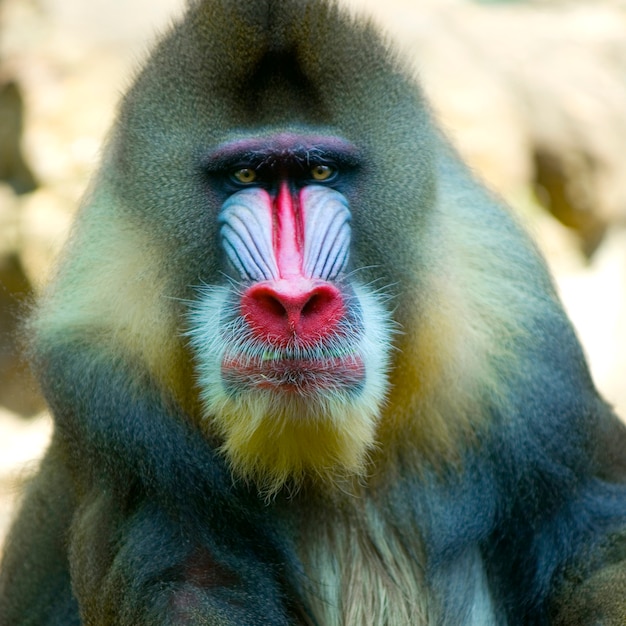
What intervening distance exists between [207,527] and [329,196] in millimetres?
1063

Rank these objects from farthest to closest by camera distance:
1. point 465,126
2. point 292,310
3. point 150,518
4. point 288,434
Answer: point 465,126 → point 150,518 → point 288,434 → point 292,310

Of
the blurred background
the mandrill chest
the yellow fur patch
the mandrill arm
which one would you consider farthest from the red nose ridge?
the blurred background

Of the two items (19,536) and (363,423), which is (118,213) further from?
(19,536)

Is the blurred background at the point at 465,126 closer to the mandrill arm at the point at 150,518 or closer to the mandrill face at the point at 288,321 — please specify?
the mandrill arm at the point at 150,518

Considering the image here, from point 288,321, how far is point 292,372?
0.52 ft

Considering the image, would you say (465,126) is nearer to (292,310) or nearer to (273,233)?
(273,233)

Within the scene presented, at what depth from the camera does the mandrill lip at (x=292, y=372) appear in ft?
10.1

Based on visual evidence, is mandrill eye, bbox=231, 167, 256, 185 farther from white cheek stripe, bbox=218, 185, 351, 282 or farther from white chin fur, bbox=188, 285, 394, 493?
white chin fur, bbox=188, 285, 394, 493

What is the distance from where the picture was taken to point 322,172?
330 centimetres

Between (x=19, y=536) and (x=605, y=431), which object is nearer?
(x=605, y=431)

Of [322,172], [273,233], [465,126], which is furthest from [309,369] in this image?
[465,126]

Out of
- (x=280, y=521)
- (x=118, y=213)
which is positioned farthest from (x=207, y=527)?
(x=118, y=213)

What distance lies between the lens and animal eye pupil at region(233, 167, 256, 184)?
330cm

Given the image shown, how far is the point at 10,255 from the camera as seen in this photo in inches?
320
